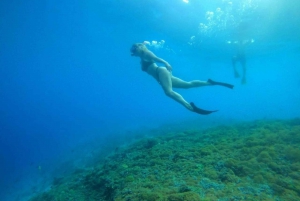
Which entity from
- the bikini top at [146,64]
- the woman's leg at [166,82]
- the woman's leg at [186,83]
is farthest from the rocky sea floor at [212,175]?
the bikini top at [146,64]

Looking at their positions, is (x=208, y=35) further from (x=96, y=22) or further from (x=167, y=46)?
(x=96, y=22)

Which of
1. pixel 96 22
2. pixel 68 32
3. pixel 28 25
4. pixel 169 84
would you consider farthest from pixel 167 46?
pixel 169 84

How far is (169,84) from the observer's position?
660 centimetres

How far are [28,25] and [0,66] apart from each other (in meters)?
26.5

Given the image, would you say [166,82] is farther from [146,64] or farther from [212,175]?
[212,175]

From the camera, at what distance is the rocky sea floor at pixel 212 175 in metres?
3.75

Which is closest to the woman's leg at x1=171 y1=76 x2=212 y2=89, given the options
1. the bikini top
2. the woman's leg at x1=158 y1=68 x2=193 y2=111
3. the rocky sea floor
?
the woman's leg at x1=158 y1=68 x2=193 y2=111

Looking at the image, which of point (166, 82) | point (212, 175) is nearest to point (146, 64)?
point (166, 82)

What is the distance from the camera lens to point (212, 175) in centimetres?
443

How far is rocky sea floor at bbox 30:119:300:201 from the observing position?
375 cm

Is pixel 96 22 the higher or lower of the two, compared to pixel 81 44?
lower

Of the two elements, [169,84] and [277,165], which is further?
[169,84]

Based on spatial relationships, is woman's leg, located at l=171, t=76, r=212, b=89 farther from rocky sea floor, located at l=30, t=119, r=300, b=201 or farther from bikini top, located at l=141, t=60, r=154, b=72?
rocky sea floor, located at l=30, t=119, r=300, b=201

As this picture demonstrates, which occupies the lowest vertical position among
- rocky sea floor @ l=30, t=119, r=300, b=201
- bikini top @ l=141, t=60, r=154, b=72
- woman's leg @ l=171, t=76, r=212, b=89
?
rocky sea floor @ l=30, t=119, r=300, b=201
